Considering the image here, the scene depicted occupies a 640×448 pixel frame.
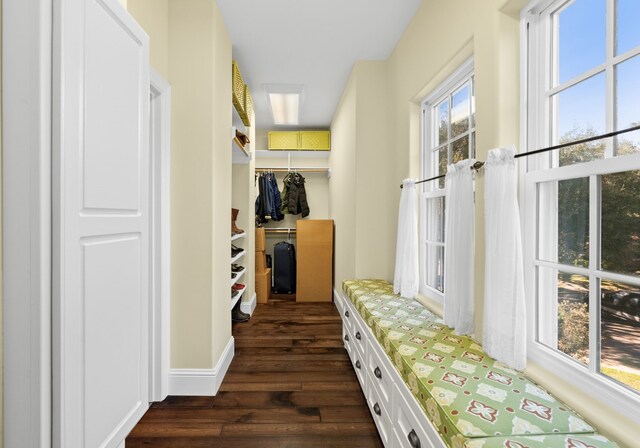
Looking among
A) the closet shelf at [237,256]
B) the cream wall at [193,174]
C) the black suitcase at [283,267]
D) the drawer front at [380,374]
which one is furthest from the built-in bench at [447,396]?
the black suitcase at [283,267]

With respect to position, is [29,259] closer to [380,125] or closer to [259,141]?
[380,125]

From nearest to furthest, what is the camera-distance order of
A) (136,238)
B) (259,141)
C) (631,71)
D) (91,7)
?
1. (91,7)
2. (631,71)
3. (136,238)
4. (259,141)

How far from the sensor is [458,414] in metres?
0.93

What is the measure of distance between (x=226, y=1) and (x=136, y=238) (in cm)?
186

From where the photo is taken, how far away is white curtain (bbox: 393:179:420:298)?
2.26m

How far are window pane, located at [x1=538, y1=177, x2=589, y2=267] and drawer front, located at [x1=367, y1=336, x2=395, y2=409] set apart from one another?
839 millimetres

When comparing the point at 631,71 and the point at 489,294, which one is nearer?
the point at 631,71

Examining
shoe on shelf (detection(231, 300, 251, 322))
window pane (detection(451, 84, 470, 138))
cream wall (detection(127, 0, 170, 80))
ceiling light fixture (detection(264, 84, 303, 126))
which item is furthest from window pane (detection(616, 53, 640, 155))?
shoe on shelf (detection(231, 300, 251, 322))

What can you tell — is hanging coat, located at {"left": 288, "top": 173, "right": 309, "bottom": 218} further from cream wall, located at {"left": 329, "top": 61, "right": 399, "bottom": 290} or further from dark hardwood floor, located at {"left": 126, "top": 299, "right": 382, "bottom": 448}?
dark hardwood floor, located at {"left": 126, "top": 299, "right": 382, "bottom": 448}

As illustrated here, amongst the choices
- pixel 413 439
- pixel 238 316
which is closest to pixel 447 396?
pixel 413 439

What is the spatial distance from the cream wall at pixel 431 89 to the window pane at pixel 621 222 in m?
0.42

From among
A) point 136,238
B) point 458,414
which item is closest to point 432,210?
point 458,414

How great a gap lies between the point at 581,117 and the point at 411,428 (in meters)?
1.25

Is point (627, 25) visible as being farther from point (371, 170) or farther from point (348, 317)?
point (348, 317)
